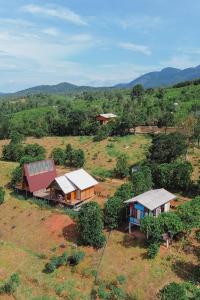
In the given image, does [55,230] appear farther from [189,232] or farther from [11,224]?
[189,232]

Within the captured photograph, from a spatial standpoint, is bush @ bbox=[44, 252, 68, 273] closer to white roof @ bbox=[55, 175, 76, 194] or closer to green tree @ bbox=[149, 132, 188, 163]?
white roof @ bbox=[55, 175, 76, 194]

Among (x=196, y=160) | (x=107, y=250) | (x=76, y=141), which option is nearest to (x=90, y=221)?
(x=107, y=250)

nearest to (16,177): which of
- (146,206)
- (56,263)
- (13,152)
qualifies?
(13,152)

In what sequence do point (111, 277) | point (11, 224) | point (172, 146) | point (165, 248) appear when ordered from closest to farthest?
point (111, 277)
point (165, 248)
point (11, 224)
point (172, 146)

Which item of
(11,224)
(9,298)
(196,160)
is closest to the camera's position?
(9,298)

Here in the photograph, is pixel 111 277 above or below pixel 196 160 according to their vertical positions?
below

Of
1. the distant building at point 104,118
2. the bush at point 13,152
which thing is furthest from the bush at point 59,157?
the distant building at point 104,118

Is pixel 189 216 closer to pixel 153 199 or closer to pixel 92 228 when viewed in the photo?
pixel 153 199
